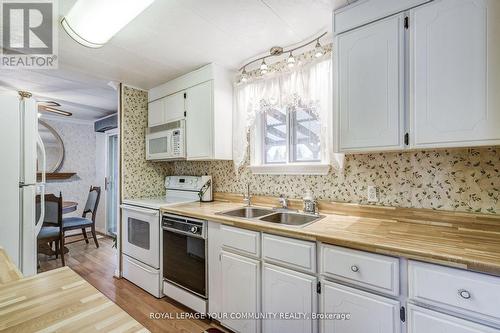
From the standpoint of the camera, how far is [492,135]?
114cm

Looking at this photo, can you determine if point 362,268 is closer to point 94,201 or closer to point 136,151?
point 136,151

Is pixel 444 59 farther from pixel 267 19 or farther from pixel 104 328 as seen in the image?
pixel 104 328

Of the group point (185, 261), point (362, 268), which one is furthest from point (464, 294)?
point (185, 261)

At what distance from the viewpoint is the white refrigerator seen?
1.93 meters

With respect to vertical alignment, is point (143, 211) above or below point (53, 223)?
above

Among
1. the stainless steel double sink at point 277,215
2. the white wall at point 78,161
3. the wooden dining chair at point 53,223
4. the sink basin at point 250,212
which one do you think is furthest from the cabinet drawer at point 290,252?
the white wall at point 78,161

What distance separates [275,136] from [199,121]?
79 centimetres

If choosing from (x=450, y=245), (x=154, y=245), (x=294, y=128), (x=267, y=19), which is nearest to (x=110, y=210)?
(x=154, y=245)

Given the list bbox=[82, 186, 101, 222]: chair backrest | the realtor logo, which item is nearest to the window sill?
the realtor logo

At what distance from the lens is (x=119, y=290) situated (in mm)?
2545

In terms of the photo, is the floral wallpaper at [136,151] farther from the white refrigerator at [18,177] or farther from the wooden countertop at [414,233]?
the wooden countertop at [414,233]

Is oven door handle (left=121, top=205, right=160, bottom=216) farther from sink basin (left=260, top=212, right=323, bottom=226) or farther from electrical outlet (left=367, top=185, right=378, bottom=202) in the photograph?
electrical outlet (left=367, top=185, right=378, bottom=202)

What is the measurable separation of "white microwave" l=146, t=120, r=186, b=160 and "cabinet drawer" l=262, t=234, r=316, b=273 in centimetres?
149

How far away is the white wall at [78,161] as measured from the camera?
4.45 metres
